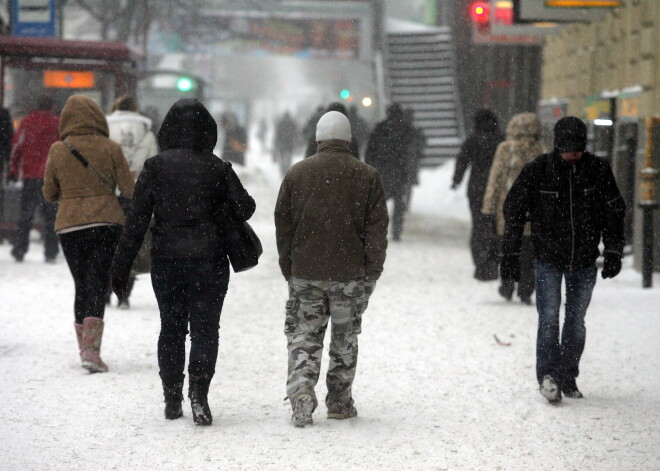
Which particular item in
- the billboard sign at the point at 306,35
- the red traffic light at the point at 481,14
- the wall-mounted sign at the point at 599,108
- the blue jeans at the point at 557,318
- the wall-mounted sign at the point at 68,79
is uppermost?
the billboard sign at the point at 306,35

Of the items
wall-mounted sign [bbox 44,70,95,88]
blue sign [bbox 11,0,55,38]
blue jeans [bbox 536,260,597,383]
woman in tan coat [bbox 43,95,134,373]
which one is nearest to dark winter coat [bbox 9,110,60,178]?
wall-mounted sign [bbox 44,70,95,88]

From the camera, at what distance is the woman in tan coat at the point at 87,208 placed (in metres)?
7.76

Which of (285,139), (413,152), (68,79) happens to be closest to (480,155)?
(68,79)

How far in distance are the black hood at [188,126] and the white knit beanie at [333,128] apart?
577 mm

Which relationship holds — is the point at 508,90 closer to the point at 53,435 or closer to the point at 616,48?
the point at 616,48

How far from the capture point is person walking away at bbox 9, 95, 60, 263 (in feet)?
43.6

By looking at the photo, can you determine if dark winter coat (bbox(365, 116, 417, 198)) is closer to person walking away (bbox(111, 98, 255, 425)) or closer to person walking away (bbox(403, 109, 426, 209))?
person walking away (bbox(403, 109, 426, 209))

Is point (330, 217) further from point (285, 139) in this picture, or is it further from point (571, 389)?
point (285, 139)

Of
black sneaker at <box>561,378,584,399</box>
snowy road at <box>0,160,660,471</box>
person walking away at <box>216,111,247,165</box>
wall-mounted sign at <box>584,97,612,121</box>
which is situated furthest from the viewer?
person walking away at <box>216,111,247,165</box>

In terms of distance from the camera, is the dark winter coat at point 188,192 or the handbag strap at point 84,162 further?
the handbag strap at point 84,162

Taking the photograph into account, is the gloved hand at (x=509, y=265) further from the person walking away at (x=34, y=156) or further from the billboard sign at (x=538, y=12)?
the billboard sign at (x=538, y=12)

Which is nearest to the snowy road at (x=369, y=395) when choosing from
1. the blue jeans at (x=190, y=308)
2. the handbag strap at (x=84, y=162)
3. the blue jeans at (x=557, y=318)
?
the blue jeans at (x=557, y=318)

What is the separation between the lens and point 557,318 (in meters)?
7.09

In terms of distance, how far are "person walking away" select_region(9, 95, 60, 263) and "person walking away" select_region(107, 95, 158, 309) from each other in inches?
112
